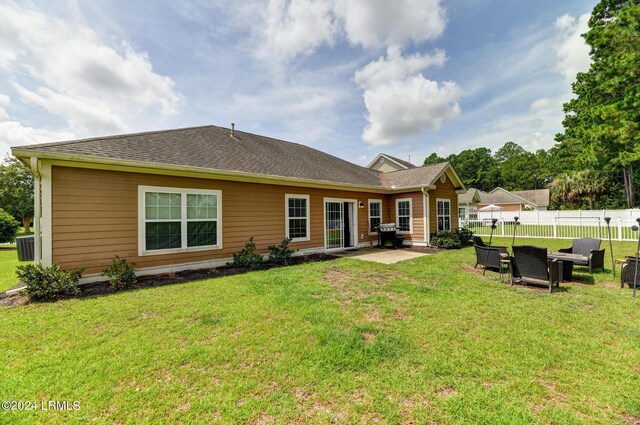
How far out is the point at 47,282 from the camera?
501 cm

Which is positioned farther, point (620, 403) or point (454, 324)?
point (454, 324)

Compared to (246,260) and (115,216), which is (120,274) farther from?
(246,260)

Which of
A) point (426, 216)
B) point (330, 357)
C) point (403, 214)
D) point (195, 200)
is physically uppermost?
point (195, 200)

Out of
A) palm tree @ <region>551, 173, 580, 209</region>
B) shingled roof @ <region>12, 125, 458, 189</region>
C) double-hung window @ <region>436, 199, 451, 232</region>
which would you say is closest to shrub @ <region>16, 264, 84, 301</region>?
shingled roof @ <region>12, 125, 458, 189</region>

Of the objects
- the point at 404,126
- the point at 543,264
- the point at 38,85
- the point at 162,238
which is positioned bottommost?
the point at 543,264

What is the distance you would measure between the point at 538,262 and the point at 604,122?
14.6 meters

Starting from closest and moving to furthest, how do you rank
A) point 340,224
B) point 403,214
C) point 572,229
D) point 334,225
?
1. point 334,225
2. point 340,224
3. point 403,214
4. point 572,229

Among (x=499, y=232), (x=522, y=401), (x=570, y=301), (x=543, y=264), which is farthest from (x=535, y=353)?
(x=499, y=232)

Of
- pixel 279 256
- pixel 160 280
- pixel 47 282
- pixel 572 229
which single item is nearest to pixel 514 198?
pixel 572 229

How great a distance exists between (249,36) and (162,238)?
23.6 feet

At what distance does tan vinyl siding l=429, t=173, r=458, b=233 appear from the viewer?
1240 centimetres

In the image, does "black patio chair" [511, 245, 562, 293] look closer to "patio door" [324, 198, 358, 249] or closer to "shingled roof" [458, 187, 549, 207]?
"patio door" [324, 198, 358, 249]

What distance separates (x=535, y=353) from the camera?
2951 millimetres

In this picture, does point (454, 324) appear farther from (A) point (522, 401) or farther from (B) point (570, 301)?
(B) point (570, 301)
